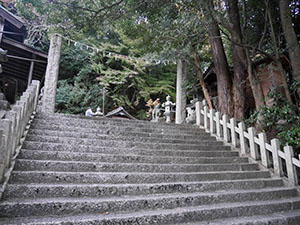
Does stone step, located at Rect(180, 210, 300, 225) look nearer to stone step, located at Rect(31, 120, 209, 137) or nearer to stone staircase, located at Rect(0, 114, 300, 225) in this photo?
stone staircase, located at Rect(0, 114, 300, 225)

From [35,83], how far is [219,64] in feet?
17.4

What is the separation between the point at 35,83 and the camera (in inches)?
188

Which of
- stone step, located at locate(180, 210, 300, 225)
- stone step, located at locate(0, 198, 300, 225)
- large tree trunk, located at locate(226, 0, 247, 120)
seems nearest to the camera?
stone step, located at locate(0, 198, 300, 225)

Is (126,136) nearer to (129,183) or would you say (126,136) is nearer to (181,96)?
(129,183)

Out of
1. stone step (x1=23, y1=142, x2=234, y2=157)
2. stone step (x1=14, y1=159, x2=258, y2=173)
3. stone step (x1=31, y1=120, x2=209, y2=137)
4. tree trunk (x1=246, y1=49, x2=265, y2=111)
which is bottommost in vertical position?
stone step (x1=14, y1=159, x2=258, y2=173)

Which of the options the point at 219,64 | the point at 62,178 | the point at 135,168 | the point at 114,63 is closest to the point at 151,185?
the point at 135,168

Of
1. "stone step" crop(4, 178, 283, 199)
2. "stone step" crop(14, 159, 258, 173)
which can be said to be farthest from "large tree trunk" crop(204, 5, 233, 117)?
"stone step" crop(4, 178, 283, 199)

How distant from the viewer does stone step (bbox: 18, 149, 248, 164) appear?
2872 mm

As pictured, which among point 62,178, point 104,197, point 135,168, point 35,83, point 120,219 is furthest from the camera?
point 35,83

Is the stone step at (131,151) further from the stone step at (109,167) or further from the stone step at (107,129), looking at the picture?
the stone step at (107,129)

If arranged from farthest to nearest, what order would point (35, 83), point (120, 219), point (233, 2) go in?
point (233, 2)
point (35, 83)
point (120, 219)

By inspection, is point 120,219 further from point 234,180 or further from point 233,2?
point 233,2

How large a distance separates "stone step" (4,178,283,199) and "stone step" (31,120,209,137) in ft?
6.04

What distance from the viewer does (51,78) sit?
6324 mm
